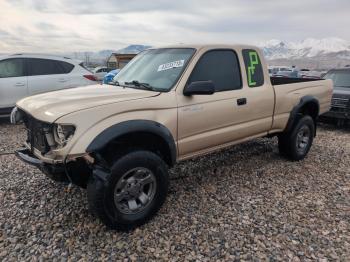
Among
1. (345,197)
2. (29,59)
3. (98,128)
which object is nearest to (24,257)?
(98,128)

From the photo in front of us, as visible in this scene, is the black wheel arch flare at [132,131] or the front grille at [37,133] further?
the front grille at [37,133]

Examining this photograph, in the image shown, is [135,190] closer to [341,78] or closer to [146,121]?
[146,121]

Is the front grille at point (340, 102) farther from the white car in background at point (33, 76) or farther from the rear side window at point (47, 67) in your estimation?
the rear side window at point (47, 67)

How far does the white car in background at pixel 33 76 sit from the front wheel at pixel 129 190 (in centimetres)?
572

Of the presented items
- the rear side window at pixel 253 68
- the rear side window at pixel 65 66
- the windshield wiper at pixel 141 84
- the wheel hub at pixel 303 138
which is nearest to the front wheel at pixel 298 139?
the wheel hub at pixel 303 138

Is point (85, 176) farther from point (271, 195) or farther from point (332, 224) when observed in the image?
point (332, 224)

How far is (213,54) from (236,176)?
70.4 inches

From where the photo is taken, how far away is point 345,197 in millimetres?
4172

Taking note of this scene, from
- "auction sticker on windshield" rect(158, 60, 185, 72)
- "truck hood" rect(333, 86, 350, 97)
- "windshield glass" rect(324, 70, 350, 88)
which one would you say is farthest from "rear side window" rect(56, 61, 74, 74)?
"windshield glass" rect(324, 70, 350, 88)

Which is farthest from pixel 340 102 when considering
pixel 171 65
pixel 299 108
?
pixel 171 65

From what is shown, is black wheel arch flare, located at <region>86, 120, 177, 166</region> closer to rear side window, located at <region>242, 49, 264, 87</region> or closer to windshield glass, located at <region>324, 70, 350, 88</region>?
rear side window, located at <region>242, 49, 264, 87</region>

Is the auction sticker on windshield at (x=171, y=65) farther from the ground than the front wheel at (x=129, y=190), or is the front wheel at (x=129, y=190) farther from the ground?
the auction sticker on windshield at (x=171, y=65)

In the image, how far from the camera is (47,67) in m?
8.28

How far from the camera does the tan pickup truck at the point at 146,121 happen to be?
2.98 metres
